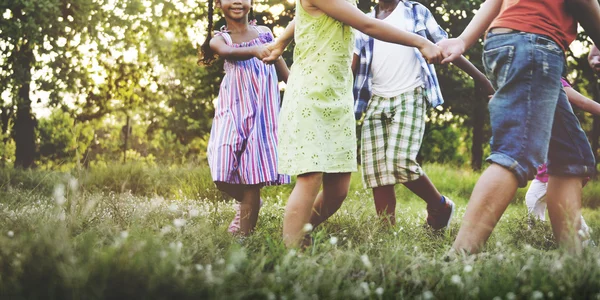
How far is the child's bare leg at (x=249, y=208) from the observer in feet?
13.4

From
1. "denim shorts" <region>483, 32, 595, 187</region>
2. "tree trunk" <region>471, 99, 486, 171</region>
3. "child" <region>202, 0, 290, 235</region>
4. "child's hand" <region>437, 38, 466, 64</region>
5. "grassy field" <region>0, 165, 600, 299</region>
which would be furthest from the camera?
"tree trunk" <region>471, 99, 486, 171</region>

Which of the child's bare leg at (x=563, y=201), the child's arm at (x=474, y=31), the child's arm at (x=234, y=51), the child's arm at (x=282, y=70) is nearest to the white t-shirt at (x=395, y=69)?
the child's arm at (x=282, y=70)

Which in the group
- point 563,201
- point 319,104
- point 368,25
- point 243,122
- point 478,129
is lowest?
point 478,129

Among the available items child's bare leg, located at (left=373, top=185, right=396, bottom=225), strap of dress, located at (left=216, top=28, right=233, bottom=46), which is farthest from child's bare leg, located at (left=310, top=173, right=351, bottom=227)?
strap of dress, located at (left=216, top=28, right=233, bottom=46)

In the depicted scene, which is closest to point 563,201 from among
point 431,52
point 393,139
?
point 431,52

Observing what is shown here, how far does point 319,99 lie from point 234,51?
1152 millimetres

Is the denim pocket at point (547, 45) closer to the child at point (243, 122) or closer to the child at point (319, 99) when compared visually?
the child at point (319, 99)

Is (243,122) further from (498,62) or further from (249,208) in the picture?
(498,62)

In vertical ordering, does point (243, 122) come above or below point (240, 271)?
above

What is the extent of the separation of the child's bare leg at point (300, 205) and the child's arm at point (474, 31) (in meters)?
1.07

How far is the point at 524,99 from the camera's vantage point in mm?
2973

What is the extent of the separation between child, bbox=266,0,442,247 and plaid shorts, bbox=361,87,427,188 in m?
1.05

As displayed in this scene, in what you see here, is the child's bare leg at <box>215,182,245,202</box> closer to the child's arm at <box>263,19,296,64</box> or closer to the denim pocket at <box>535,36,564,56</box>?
the child's arm at <box>263,19,296,64</box>

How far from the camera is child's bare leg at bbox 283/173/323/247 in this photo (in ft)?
10.3
